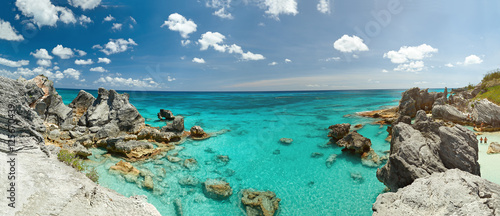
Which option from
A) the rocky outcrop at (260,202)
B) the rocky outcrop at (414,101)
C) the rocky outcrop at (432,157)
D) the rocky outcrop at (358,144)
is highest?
the rocky outcrop at (414,101)

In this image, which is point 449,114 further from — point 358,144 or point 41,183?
point 41,183

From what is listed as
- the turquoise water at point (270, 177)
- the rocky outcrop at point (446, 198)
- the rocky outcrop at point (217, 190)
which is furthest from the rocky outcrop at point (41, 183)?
the rocky outcrop at point (446, 198)

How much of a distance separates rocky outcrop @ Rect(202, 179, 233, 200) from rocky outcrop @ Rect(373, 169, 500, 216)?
30.9ft

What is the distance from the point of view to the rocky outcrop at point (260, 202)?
40.3ft

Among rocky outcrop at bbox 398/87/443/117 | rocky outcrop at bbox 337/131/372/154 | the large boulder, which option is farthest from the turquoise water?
rocky outcrop at bbox 398/87/443/117

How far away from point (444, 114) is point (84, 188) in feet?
147

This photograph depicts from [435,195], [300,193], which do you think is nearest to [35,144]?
[300,193]

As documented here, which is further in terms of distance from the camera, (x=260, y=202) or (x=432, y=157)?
(x=260, y=202)

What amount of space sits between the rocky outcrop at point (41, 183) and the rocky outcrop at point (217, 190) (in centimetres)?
584

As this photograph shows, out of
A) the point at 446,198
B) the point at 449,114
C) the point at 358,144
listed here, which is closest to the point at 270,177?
the point at 358,144

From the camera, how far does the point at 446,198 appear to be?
6898 mm

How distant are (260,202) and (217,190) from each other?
3.31m

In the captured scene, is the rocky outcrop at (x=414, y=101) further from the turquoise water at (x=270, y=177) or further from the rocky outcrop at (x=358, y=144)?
the rocky outcrop at (x=358, y=144)

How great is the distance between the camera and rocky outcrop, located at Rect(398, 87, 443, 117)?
38.4m
